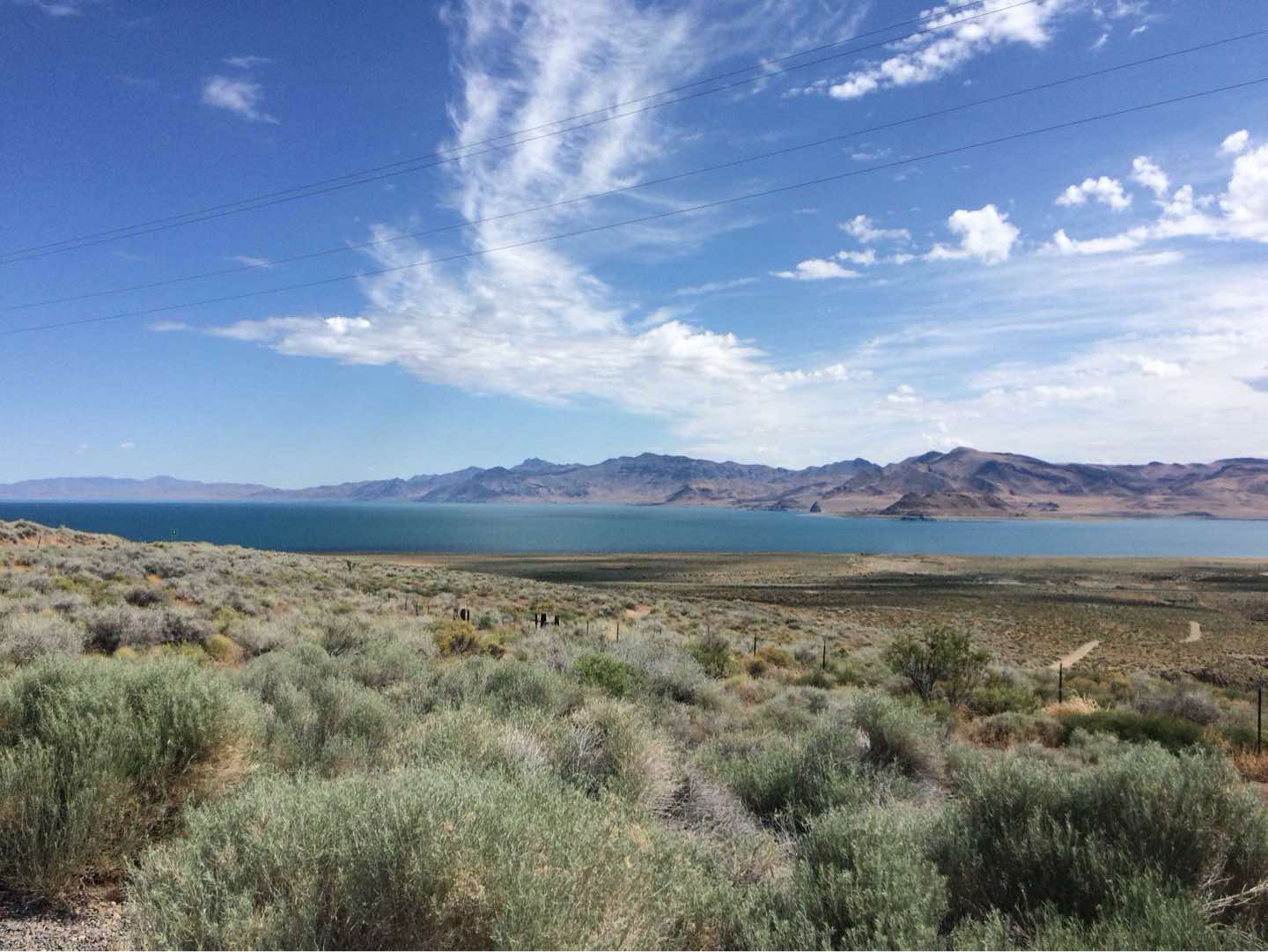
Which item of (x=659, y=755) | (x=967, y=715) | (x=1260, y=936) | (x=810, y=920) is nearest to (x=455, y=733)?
(x=659, y=755)

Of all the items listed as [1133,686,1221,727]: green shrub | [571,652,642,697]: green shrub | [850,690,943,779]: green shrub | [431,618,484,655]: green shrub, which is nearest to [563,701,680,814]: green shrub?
[850,690,943,779]: green shrub

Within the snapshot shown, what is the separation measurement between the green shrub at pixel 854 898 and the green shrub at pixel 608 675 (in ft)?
19.6

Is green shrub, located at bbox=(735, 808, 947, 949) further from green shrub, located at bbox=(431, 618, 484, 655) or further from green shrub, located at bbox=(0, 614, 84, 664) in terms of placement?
green shrub, located at bbox=(431, 618, 484, 655)

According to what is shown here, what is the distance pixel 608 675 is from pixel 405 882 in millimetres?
7894

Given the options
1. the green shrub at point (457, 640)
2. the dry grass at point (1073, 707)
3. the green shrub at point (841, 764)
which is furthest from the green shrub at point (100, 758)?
the dry grass at point (1073, 707)

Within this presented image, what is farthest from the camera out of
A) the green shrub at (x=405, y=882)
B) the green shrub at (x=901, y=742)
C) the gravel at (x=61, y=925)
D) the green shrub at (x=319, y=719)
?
the green shrub at (x=901, y=742)

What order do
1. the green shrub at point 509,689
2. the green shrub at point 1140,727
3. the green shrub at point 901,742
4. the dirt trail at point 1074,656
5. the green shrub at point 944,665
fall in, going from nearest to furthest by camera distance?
the green shrub at point 901,742
the green shrub at point 509,689
the green shrub at point 1140,727
the green shrub at point 944,665
the dirt trail at point 1074,656

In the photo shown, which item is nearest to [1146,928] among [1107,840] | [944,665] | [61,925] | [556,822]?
[1107,840]

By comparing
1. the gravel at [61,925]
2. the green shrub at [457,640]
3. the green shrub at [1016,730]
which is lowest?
the green shrub at [1016,730]

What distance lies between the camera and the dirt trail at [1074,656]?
2956 cm

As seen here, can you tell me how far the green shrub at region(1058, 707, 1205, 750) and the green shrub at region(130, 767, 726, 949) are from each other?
12024mm

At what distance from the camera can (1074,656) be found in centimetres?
3272

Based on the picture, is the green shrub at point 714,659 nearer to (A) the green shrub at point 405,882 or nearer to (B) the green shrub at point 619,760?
(B) the green shrub at point 619,760

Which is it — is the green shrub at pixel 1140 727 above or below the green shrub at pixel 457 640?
below
